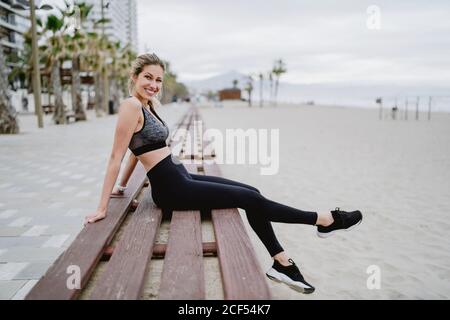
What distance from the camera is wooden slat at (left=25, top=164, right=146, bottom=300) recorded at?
1.65 metres

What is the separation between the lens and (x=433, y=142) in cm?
1238

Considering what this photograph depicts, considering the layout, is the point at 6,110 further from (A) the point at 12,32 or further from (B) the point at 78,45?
(A) the point at 12,32

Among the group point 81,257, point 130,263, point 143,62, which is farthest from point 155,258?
point 143,62

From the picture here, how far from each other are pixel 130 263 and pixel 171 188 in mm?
982

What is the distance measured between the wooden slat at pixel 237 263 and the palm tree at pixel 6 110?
13.2 m

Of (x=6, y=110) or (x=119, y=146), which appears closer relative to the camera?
(x=119, y=146)

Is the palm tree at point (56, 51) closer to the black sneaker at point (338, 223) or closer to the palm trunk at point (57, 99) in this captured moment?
the palm trunk at point (57, 99)

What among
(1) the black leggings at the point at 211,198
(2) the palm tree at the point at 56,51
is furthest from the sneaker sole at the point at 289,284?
(2) the palm tree at the point at 56,51

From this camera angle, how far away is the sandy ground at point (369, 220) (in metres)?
3.05

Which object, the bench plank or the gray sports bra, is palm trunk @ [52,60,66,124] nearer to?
the gray sports bra

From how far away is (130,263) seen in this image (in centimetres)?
194

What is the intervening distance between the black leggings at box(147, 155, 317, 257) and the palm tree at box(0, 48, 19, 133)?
41.6 ft
